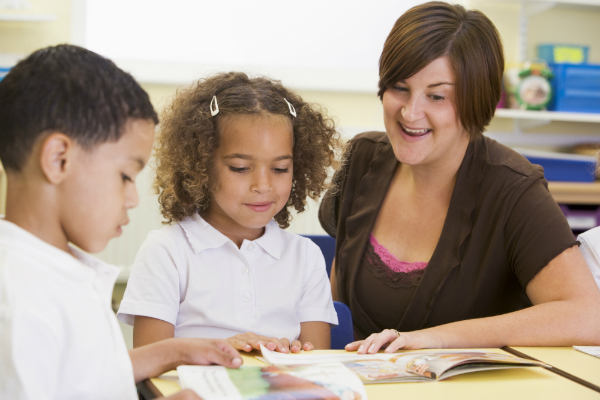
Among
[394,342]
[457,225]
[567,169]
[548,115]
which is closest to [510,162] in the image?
[457,225]

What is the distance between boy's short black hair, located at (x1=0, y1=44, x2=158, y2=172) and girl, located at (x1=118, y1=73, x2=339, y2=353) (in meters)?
0.52

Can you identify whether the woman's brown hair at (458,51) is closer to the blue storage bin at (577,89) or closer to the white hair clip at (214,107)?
Result: the white hair clip at (214,107)

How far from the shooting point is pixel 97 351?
72cm

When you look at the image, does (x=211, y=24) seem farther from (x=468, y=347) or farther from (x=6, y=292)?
(x=6, y=292)

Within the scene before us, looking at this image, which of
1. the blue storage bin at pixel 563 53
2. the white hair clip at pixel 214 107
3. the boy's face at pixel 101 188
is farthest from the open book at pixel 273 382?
the blue storage bin at pixel 563 53

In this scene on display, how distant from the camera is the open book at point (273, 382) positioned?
2.47ft

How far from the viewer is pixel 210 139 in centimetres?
135

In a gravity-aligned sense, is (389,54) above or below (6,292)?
above

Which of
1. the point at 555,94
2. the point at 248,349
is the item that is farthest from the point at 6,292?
the point at 555,94

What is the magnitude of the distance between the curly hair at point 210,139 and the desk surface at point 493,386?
484mm

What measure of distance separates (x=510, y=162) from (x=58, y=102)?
1.08m

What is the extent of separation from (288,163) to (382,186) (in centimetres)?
41

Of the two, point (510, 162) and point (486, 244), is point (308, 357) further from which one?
point (510, 162)

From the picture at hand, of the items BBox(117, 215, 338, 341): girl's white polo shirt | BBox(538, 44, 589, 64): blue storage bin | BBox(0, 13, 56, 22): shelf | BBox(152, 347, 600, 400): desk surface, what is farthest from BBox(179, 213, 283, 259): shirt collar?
BBox(538, 44, 589, 64): blue storage bin
